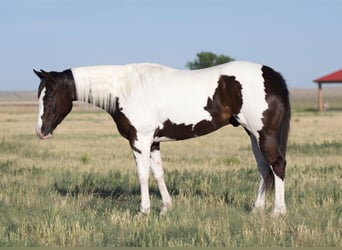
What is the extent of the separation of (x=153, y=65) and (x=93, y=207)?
2.18 metres

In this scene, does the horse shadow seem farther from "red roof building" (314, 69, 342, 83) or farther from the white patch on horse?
"red roof building" (314, 69, 342, 83)

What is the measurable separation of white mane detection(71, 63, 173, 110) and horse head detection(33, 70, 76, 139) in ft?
0.63

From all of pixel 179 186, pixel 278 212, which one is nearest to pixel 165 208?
pixel 278 212

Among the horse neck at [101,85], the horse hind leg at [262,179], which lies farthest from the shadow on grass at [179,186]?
the horse neck at [101,85]

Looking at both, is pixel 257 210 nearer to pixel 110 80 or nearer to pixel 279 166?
pixel 279 166

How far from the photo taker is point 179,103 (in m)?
8.17

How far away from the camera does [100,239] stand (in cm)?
659

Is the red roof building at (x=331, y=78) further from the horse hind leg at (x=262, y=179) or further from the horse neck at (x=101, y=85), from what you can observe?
the horse neck at (x=101, y=85)

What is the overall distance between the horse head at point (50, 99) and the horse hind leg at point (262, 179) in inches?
104

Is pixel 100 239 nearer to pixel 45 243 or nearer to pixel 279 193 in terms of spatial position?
pixel 45 243

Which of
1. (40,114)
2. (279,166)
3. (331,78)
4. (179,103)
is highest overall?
(179,103)

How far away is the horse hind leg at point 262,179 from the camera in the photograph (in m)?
8.38

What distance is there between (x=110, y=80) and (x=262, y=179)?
2.52 m

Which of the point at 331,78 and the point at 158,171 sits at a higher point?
the point at 158,171
